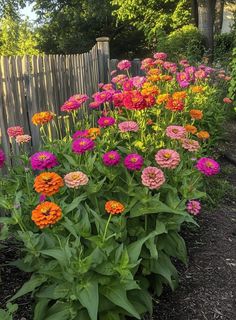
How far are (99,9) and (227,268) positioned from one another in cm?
2057

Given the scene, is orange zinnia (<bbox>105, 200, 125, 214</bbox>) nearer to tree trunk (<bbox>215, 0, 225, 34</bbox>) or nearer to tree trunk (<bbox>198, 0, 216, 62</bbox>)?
tree trunk (<bbox>198, 0, 216, 62</bbox>)

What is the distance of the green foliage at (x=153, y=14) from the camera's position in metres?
20.4

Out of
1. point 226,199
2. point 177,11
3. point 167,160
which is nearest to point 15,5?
point 177,11

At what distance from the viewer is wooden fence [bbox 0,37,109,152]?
4.59 meters

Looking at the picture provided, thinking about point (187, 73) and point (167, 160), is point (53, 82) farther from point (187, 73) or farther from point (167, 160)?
point (167, 160)

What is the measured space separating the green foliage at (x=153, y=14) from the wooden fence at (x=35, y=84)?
46.2ft

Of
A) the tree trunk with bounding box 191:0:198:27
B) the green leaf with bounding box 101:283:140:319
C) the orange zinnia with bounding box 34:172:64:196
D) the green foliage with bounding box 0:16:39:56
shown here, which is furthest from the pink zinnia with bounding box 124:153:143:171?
the green foliage with bounding box 0:16:39:56

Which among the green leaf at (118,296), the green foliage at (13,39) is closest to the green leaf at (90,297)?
the green leaf at (118,296)

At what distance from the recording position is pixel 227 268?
3.31 m

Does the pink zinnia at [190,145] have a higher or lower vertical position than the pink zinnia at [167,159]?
lower

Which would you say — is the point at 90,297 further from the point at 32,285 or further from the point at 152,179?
the point at 152,179

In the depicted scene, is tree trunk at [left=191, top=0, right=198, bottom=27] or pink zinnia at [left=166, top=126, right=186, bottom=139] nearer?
pink zinnia at [left=166, top=126, right=186, bottom=139]

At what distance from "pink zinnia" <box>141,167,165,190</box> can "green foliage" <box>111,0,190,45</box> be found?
19092 mm

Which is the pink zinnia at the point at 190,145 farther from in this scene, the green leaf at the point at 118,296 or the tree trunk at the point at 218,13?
the tree trunk at the point at 218,13
